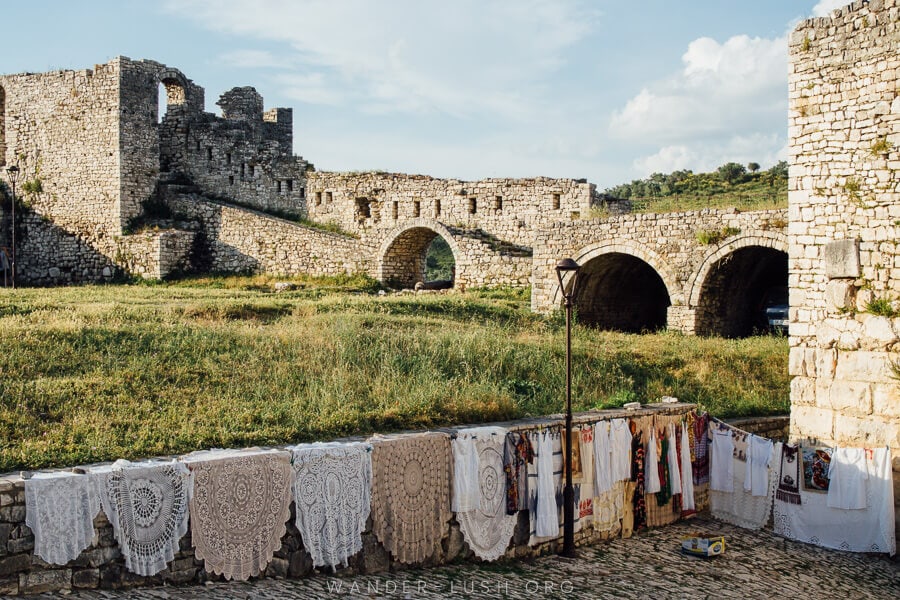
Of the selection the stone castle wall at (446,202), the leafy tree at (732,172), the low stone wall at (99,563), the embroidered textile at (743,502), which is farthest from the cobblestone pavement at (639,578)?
the leafy tree at (732,172)

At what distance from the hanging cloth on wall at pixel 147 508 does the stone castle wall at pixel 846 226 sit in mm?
8173

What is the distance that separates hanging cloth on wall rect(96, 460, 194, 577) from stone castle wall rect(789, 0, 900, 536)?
817cm

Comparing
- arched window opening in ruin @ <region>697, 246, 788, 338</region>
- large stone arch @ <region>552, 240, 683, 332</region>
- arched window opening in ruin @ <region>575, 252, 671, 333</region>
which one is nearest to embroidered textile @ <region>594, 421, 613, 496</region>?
arched window opening in ruin @ <region>697, 246, 788, 338</region>

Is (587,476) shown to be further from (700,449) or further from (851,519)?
(851,519)

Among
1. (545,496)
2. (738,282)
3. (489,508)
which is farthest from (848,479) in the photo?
(738,282)

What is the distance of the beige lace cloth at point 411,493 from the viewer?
28.3 feet

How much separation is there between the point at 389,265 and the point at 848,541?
18.2 meters

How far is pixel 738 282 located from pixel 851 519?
1190 cm

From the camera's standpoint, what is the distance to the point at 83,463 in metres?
8.47

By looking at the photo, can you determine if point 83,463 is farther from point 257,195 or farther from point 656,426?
point 257,195

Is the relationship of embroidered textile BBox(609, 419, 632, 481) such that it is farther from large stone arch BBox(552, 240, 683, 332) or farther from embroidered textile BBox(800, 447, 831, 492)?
large stone arch BBox(552, 240, 683, 332)

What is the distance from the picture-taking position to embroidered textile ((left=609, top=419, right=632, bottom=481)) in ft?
35.7

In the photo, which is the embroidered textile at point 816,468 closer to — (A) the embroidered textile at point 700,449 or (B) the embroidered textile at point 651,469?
(A) the embroidered textile at point 700,449

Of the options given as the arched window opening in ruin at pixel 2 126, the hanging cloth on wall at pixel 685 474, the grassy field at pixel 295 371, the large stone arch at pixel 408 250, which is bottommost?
the hanging cloth on wall at pixel 685 474
